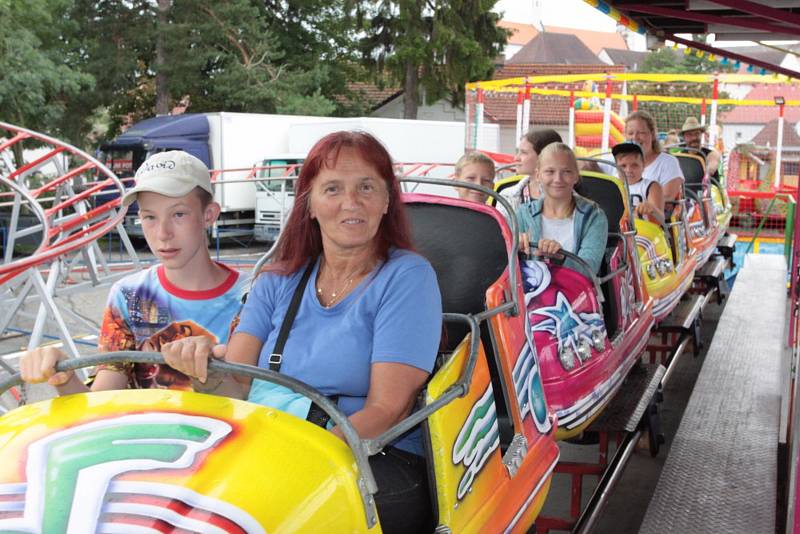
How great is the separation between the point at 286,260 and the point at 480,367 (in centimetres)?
57

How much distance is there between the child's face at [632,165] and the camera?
5.93 metres

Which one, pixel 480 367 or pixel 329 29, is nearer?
pixel 480 367

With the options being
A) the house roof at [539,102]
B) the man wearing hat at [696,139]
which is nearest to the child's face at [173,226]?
the man wearing hat at [696,139]

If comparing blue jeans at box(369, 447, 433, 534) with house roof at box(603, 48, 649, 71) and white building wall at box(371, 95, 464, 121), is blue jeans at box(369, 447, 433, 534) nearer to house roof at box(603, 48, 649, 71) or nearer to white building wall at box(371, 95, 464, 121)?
white building wall at box(371, 95, 464, 121)

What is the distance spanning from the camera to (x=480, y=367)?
2.39 metres

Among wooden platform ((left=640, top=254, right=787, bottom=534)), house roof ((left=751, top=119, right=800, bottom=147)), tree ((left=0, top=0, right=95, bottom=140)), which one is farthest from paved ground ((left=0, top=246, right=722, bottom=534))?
house roof ((left=751, top=119, right=800, bottom=147))

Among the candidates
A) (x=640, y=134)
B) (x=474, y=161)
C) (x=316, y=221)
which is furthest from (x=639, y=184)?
(x=316, y=221)

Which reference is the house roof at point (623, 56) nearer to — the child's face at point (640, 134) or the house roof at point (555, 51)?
the house roof at point (555, 51)

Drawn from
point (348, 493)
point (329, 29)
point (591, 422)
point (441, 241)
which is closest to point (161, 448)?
point (348, 493)

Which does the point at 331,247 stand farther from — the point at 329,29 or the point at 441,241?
the point at 329,29

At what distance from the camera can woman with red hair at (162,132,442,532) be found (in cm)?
200

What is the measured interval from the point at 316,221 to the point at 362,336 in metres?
0.40

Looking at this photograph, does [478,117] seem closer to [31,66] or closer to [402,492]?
[31,66]

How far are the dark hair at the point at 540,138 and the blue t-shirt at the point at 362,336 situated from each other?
2723 mm
